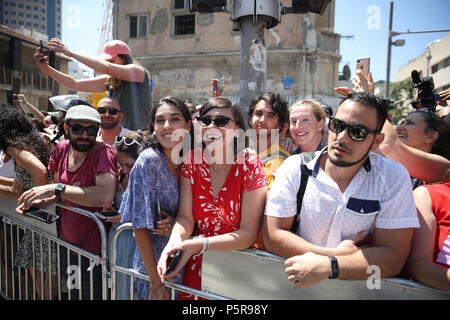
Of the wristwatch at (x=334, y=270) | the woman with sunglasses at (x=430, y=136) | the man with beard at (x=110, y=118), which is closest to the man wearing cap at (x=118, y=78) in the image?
the man with beard at (x=110, y=118)

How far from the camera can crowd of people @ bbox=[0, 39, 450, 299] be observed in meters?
1.70

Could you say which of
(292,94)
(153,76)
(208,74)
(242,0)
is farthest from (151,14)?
(242,0)

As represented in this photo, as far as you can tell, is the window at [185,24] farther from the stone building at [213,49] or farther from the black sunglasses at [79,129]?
the black sunglasses at [79,129]

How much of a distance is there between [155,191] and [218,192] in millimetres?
408

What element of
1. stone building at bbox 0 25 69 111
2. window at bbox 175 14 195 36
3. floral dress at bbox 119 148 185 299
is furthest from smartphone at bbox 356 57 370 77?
stone building at bbox 0 25 69 111

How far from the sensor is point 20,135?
313 centimetres

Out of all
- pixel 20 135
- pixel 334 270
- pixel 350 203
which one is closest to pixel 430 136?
pixel 350 203

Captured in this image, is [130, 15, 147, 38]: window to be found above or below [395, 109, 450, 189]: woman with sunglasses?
above

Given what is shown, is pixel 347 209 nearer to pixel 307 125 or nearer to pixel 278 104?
pixel 307 125

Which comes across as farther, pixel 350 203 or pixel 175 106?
pixel 175 106

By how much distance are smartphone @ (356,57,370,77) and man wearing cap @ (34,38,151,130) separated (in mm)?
2406

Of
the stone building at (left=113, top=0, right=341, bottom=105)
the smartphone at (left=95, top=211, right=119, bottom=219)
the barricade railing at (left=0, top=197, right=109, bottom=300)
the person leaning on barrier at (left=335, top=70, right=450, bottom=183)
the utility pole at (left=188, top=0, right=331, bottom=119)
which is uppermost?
the stone building at (left=113, top=0, right=341, bottom=105)

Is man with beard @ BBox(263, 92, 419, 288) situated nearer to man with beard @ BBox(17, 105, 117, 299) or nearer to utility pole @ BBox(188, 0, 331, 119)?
man with beard @ BBox(17, 105, 117, 299)

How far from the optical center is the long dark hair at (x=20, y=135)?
3.07m
